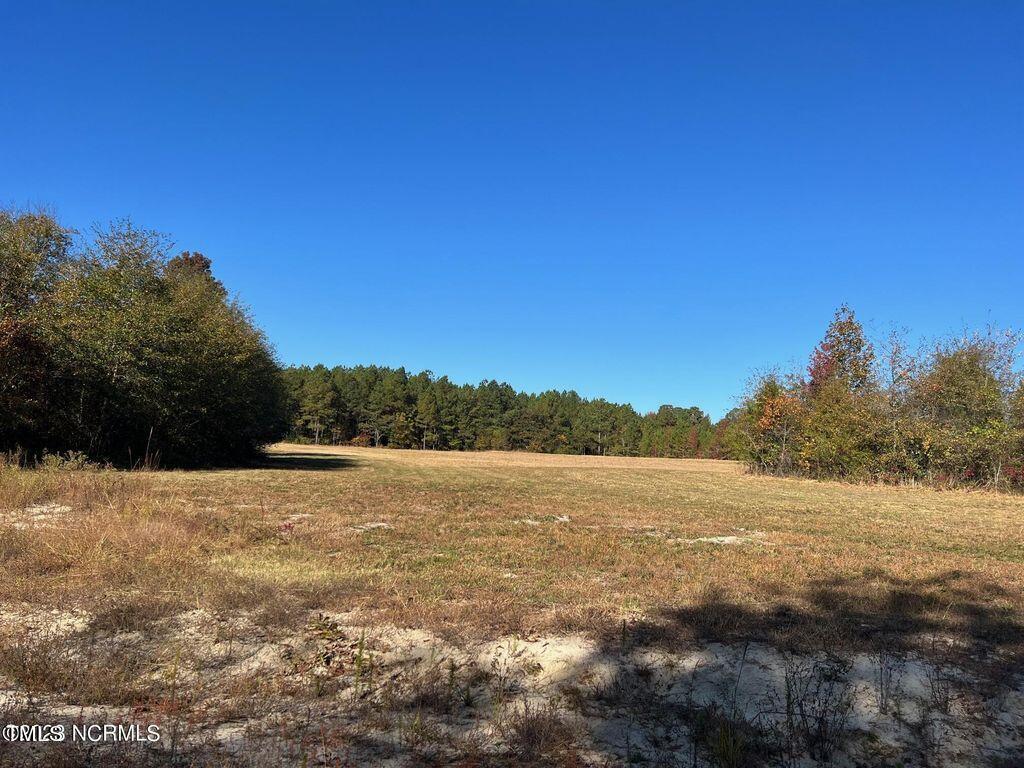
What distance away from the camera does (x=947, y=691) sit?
4.26 m

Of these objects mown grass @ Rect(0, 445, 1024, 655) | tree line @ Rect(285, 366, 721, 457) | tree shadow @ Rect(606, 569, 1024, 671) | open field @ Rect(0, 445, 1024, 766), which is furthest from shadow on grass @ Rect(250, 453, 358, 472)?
tree line @ Rect(285, 366, 721, 457)

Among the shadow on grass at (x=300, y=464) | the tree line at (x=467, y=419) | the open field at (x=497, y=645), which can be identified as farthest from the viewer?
the tree line at (x=467, y=419)

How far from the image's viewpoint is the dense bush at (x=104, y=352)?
21.0 meters

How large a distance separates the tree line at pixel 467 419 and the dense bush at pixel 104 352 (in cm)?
6137

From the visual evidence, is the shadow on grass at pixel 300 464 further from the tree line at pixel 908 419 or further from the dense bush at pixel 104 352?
the tree line at pixel 908 419

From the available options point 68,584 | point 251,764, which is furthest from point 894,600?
point 68,584

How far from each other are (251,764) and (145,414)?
87.5ft

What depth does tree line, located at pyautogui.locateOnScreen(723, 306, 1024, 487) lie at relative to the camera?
89.3 feet

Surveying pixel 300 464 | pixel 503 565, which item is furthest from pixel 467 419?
pixel 503 565

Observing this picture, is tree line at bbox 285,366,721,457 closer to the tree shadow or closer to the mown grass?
the mown grass

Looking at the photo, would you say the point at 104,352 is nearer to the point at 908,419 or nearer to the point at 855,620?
the point at 855,620

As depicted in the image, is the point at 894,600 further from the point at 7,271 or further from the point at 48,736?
the point at 7,271

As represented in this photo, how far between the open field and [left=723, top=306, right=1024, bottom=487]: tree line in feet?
73.1

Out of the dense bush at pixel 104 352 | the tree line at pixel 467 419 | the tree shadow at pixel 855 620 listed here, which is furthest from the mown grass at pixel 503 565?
the tree line at pixel 467 419
